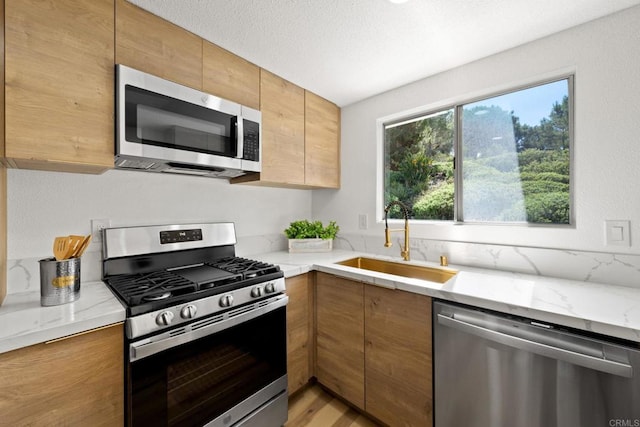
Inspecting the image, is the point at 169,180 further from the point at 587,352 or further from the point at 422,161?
the point at 587,352

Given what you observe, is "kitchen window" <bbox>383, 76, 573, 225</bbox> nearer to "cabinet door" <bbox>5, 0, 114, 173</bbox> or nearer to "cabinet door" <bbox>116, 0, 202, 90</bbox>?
"cabinet door" <bbox>116, 0, 202, 90</bbox>

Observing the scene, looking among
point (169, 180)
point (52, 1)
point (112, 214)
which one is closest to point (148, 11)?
point (52, 1)

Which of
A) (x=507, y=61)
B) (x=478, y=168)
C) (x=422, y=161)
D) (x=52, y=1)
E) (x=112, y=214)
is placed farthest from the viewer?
(x=422, y=161)

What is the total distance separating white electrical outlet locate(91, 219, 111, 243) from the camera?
1423mm

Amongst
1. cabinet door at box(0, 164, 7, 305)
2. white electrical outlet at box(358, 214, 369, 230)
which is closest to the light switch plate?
white electrical outlet at box(358, 214, 369, 230)

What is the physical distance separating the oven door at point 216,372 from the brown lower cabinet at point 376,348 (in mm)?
343

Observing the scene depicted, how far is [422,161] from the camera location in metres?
2.15

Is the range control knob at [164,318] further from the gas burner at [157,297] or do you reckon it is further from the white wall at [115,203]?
the white wall at [115,203]

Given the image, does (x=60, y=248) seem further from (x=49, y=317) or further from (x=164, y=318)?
(x=164, y=318)

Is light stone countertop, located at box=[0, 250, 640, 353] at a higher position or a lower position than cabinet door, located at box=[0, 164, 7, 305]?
lower

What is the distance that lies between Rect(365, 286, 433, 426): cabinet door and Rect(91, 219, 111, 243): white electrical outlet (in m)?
1.52

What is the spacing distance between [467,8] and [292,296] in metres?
1.84

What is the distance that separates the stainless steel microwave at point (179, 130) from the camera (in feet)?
4.05

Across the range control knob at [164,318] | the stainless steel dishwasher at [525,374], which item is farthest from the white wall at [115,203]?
the stainless steel dishwasher at [525,374]
